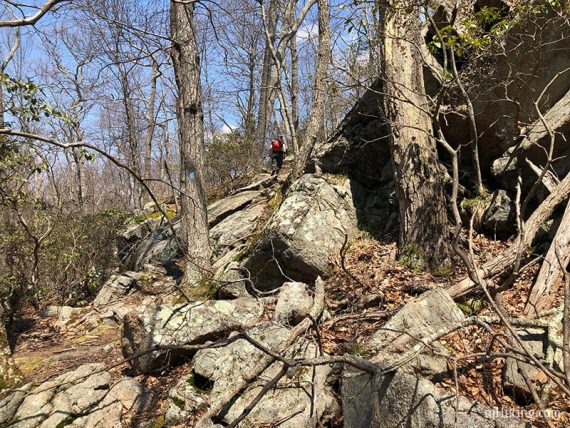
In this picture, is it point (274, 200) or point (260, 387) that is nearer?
point (260, 387)

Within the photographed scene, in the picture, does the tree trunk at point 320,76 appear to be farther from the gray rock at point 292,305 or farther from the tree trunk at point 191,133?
the gray rock at point 292,305

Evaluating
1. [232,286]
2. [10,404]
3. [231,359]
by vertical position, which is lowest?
[10,404]

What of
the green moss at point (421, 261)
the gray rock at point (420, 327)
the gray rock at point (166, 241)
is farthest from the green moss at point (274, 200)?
the gray rock at point (420, 327)

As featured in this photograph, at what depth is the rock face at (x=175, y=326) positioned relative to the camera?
5.00 m

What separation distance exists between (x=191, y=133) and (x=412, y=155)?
4.28 meters

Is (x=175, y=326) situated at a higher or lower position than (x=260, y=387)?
higher

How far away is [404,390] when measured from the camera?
300cm

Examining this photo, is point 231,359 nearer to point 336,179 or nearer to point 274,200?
point 336,179

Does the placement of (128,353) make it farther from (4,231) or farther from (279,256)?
(4,231)

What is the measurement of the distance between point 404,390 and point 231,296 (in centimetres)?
416

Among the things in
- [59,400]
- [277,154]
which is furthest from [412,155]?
[277,154]

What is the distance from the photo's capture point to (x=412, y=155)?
20.7ft

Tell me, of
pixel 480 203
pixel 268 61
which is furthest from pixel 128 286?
pixel 268 61

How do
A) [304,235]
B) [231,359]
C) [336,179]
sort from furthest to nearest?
[336,179] < [304,235] < [231,359]
